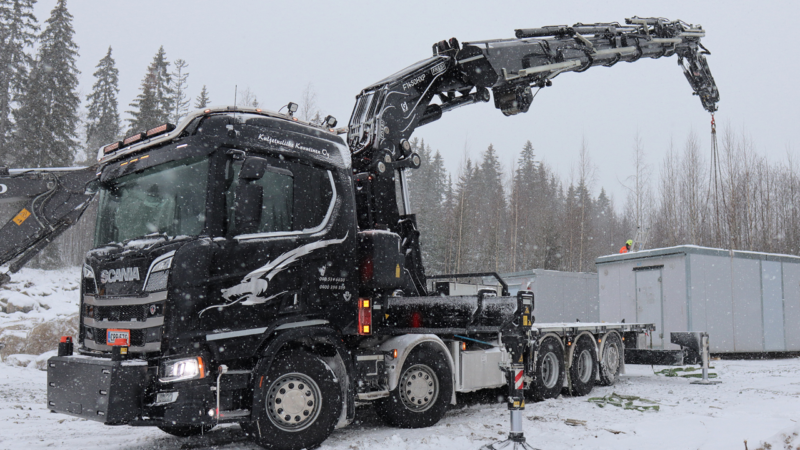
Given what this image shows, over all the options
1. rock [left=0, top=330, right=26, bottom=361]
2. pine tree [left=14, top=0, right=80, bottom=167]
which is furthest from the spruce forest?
rock [left=0, top=330, right=26, bottom=361]

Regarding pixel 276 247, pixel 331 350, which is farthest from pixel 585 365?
pixel 276 247

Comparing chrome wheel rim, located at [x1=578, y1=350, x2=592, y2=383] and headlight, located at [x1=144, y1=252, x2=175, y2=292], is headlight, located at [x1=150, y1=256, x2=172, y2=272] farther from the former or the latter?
chrome wheel rim, located at [x1=578, y1=350, x2=592, y2=383]

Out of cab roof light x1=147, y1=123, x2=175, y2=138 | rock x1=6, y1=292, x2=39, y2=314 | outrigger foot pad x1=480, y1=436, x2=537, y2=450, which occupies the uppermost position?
cab roof light x1=147, y1=123, x2=175, y2=138

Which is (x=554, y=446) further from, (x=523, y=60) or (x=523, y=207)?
(x=523, y=207)

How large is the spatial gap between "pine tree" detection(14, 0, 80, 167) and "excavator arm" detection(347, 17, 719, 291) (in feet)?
95.1

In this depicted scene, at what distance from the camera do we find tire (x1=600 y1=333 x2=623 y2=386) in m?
12.3

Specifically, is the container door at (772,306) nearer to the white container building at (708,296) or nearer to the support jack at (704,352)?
the white container building at (708,296)

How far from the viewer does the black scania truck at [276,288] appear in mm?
5602

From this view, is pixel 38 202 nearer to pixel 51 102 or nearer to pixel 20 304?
pixel 20 304

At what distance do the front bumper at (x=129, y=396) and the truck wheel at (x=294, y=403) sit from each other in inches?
19.7

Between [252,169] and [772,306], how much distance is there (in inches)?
699

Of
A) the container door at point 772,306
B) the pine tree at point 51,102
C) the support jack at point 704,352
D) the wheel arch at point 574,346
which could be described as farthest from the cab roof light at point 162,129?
the pine tree at point 51,102

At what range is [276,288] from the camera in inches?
246

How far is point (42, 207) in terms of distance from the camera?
9.41 metres
